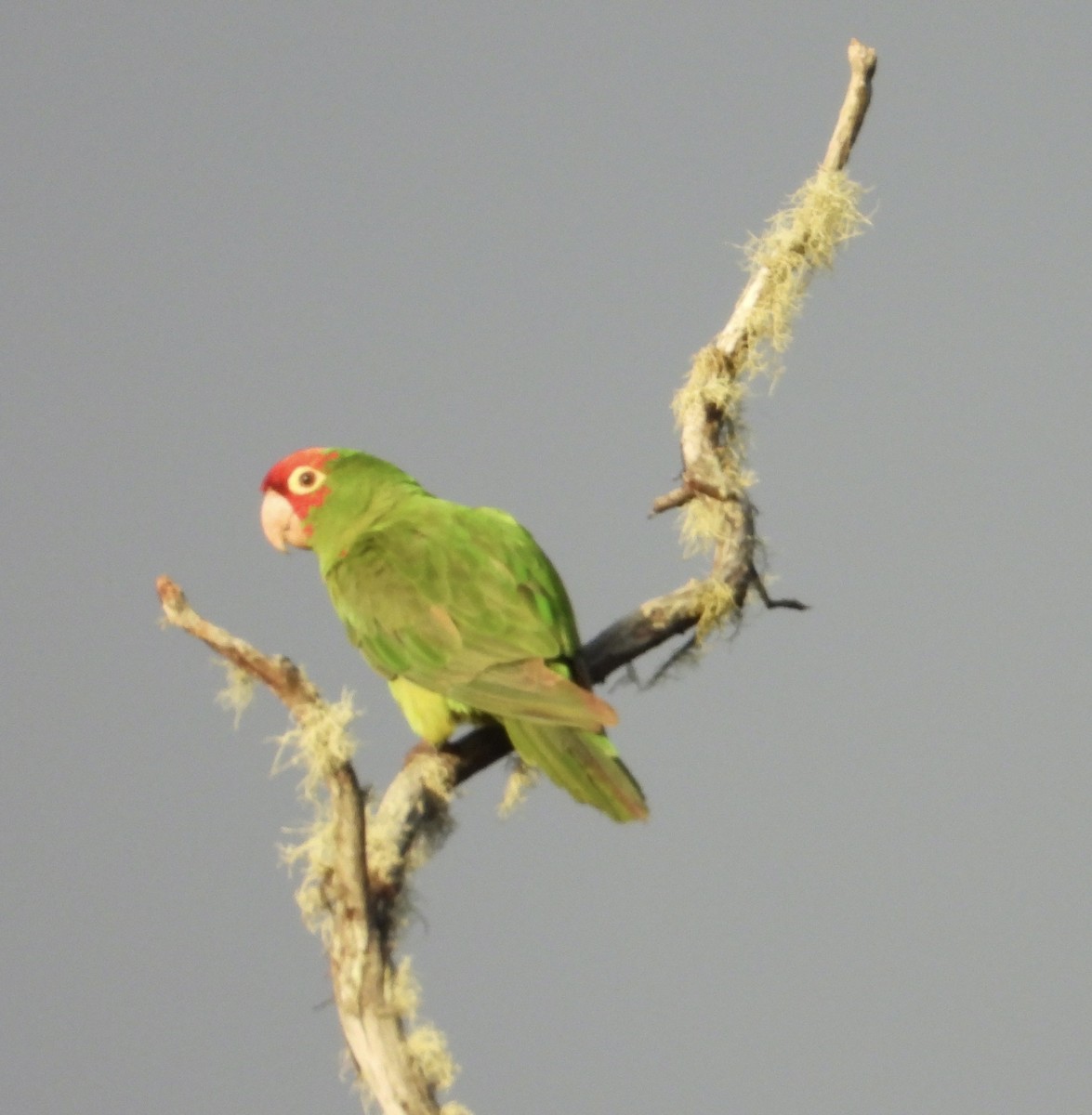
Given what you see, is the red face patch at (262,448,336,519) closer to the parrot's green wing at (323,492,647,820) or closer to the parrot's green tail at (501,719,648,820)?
the parrot's green wing at (323,492,647,820)

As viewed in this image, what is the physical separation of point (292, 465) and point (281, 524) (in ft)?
0.44

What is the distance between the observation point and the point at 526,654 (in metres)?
3.29

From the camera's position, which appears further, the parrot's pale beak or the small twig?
the parrot's pale beak

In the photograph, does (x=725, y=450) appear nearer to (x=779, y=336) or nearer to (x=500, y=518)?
(x=779, y=336)

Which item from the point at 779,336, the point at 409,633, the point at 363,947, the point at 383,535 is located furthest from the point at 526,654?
the point at 779,336

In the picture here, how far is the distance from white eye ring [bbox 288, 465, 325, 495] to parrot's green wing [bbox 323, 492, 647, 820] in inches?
9.2

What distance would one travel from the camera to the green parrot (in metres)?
3.16

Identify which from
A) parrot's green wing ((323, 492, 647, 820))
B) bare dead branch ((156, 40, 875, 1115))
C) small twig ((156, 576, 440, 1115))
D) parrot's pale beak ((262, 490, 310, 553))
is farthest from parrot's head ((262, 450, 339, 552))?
small twig ((156, 576, 440, 1115))

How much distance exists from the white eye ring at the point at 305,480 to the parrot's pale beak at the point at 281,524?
0.04 metres

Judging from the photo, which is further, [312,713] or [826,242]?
[826,242]

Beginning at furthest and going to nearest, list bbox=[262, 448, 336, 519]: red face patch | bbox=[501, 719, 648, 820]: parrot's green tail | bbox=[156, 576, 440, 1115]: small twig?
1. bbox=[262, 448, 336, 519]: red face patch
2. bbox=[501, 719, 648, 820]: parrot's green tail
3. bbox=[156, 576, 440, 1115]: small twig

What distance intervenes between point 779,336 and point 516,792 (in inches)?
44.4

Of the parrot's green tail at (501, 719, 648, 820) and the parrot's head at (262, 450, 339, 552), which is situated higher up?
the parrot's head at (262, 450, 339, 552)

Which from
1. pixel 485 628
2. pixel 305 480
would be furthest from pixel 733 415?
pixel 305 480
